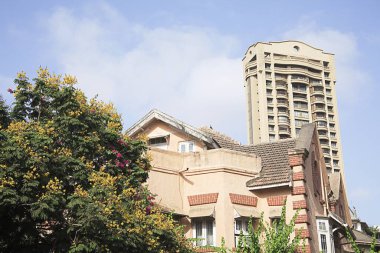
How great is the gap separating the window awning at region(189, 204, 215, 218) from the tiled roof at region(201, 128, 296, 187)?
6.51 feet

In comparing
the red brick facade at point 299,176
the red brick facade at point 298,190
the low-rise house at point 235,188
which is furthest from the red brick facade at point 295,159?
the red brick facade at point 298,190

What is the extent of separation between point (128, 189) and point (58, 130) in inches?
109

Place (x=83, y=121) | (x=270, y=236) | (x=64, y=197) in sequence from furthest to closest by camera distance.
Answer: (x=270, y=236) < (x=83, y=121) < (x=64, y=197)

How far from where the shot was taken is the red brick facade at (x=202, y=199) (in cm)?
2283

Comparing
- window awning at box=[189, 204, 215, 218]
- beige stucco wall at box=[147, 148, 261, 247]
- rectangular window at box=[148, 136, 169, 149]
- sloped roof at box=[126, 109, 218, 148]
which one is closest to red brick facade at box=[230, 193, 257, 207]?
beige stucco wall at box=[147, 148, 261, 247]

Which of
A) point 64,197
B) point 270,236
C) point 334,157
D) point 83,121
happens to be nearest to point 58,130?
point 83,121

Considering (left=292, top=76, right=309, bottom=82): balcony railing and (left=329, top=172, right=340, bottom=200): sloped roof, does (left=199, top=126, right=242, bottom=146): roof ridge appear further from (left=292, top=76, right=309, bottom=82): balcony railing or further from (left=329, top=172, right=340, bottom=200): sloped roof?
(left=292, top=76, right=309, bottom=82): balcony railing

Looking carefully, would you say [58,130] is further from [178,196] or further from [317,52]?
[317,52]

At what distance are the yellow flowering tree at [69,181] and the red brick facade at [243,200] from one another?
4.55 meters

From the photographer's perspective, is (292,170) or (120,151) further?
(292,170)

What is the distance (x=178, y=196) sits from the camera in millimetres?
23578

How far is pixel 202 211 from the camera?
22.8 metres

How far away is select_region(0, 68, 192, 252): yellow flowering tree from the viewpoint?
1484 centimetres

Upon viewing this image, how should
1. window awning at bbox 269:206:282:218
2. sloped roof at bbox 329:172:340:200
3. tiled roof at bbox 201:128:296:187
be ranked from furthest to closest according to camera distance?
1. sloped roof at bbox 329:172:340:200
2. tiled roof at bbox 201:128:296:187
3. window awning at bbox 269:206:282:218
